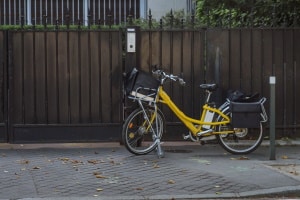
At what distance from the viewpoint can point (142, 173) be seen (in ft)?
23.8

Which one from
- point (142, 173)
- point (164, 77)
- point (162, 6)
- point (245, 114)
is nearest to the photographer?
point (142, 173)

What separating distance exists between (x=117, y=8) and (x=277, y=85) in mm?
7527

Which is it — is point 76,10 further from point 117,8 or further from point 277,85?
point 277,85

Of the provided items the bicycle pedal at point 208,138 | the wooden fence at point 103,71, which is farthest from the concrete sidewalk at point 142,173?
the wooden fence at point 103,71

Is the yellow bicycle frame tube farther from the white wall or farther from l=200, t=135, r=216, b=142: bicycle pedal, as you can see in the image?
the white wall

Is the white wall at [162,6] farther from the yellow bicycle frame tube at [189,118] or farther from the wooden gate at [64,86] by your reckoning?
the yellow bicycle frame tube at [189,118]

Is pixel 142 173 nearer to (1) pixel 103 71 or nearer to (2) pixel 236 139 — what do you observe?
(2) pixel 236 139

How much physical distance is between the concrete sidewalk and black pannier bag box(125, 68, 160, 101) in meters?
0.94

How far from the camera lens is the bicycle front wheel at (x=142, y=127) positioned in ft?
27.3

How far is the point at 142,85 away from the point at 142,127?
0.66 meters

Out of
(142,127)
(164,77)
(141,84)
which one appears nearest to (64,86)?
(141,84)

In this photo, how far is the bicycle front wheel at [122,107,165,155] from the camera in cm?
833

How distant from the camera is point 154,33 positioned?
30.3ft

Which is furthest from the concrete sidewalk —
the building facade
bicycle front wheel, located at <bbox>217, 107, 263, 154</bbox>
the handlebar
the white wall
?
the white wall
